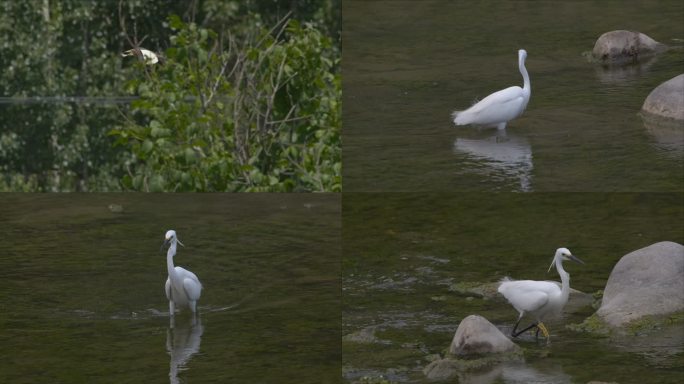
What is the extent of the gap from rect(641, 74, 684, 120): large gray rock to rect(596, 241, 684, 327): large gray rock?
155 cm

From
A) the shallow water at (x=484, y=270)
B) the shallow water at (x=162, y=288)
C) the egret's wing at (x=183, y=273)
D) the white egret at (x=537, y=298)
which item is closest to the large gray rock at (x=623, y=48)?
the shallow water at (x=484, y=270)

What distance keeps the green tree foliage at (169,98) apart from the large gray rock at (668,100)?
2326 mm

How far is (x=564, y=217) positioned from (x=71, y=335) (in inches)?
147

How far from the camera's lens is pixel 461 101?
32.5ft

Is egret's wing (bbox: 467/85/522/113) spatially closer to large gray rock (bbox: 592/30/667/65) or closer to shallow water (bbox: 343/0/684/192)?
shallow water (bbox: 343/0/684/192)

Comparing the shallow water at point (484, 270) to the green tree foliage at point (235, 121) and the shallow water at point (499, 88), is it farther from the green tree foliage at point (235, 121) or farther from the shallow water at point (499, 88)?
the green tree foliage at point (235, 121)

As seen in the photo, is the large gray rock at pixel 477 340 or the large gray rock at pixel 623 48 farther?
the large gray rock at pixel 623 48

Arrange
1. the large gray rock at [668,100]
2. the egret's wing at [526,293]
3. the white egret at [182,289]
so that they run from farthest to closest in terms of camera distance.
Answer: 1. the large gray rock at [668,100]
2. the white egret at [182,289]
3. the egret's wing at [526,293]

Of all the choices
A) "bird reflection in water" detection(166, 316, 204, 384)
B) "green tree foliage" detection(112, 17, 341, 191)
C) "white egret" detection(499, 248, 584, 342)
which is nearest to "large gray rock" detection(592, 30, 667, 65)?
"green tree foliage" detection(112, 17, 341, 191)

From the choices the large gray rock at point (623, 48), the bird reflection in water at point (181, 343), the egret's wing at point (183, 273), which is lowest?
the bird reflection in water at point (181, 343)

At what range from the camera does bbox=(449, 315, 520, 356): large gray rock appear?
678 centimetres

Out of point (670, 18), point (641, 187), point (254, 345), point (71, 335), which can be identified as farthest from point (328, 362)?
point (670, 18)

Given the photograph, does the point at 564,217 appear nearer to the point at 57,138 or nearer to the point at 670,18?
the point at 670,18

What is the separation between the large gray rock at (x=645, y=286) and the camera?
7484mm
